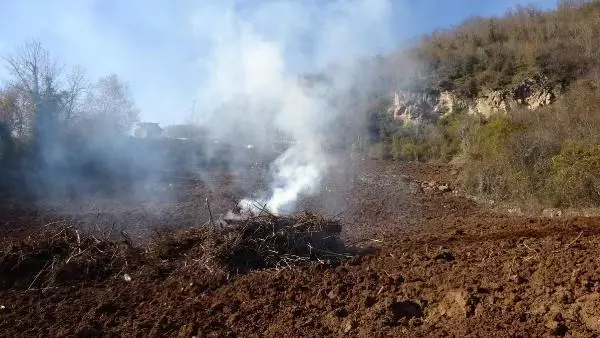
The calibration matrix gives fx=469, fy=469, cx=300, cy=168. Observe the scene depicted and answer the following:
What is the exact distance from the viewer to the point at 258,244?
661 cm

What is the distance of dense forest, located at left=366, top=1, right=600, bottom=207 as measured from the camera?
37.7 ft

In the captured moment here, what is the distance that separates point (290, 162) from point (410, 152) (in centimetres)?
910

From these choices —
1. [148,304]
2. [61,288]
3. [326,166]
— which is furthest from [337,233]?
[326,166]

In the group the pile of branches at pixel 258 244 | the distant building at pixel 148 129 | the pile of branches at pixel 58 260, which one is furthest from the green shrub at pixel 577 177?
the distant building at pixel 148 129

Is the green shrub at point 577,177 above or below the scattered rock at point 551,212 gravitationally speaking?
above

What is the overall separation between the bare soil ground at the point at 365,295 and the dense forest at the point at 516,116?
3.36 m

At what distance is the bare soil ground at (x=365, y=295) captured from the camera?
439cm

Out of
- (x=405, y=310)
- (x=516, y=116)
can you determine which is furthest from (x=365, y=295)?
(x=516, y=116)

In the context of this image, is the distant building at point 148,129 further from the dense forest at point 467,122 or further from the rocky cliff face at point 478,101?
the rocky cliff face at point 478,101

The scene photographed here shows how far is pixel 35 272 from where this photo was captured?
6.47 meters

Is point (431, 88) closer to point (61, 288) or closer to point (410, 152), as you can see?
point (410, 152)

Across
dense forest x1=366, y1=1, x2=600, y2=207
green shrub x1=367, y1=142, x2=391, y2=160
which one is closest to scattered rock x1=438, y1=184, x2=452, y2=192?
dense forest x1=366, y1=1, x2=600, y2=207

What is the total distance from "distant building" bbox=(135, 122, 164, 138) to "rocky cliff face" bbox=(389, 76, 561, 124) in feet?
45.3

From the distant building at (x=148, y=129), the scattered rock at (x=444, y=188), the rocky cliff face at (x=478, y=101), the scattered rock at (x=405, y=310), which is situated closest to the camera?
the scattered rock at (x=405, y=310)
